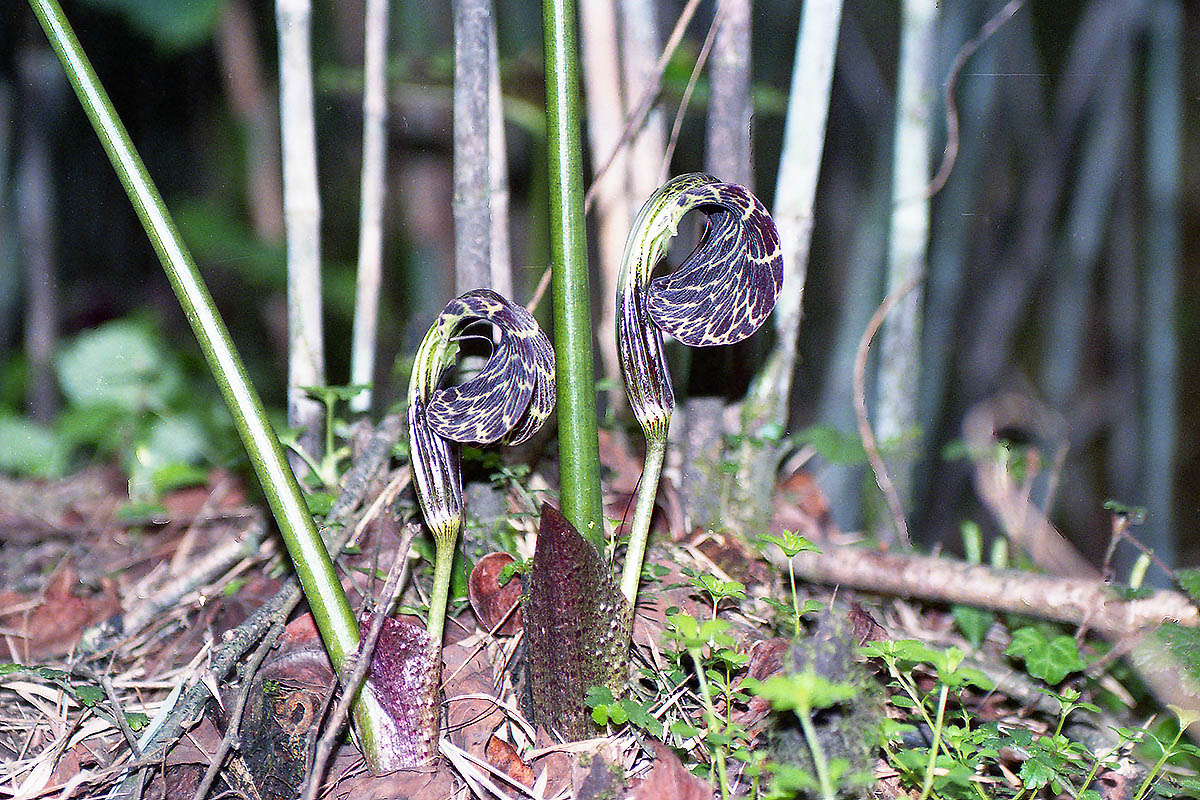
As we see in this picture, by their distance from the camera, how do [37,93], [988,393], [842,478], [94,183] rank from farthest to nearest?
[988,393] < [842,478] < [37,93] < [94,183]

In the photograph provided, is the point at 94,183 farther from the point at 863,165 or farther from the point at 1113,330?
the point at 1113,330

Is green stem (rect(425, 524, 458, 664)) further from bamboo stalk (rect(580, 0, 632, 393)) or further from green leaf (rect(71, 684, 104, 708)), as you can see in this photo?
bamboo stalk (rect(580, 0, 632, 393))

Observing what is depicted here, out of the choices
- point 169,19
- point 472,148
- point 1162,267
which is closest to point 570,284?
point 472,148

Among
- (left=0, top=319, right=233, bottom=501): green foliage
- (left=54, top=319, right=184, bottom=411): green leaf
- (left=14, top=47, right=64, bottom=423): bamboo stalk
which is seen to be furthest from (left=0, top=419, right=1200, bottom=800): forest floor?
(left=14, top=47, right=64, bottom=423): bamboo stalk

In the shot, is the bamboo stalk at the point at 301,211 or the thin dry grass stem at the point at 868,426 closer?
the bamboo stalk at the point at 301,211

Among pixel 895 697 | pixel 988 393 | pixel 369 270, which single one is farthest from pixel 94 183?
pixel 988 393

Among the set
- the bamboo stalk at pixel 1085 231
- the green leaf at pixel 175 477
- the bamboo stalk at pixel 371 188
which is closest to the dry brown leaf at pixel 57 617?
the green leaf at pixel 175 477

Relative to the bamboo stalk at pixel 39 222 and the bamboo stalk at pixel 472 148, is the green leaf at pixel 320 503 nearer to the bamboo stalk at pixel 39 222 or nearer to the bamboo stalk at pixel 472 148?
the bamboo stalk at pixel 472 148
